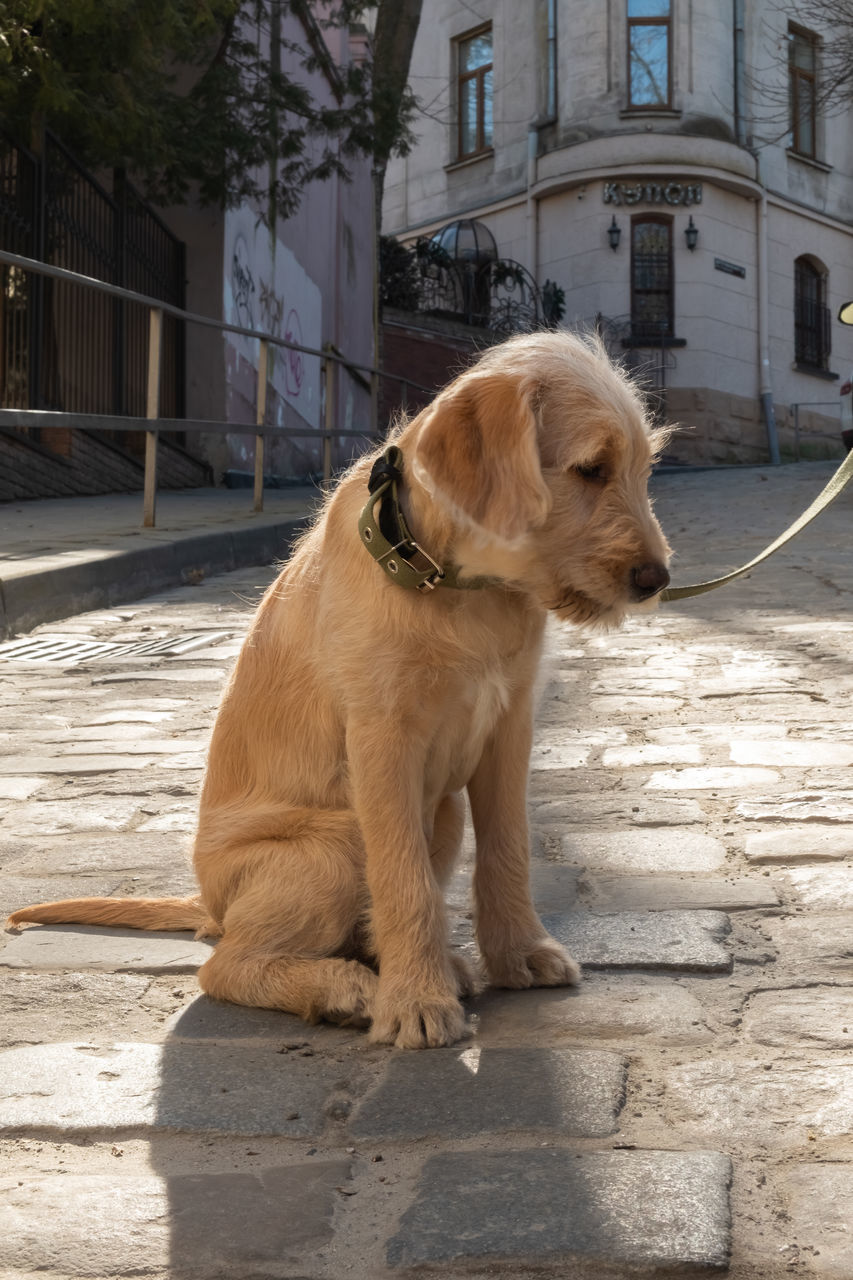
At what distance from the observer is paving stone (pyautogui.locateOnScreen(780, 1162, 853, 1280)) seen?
176 centimetres

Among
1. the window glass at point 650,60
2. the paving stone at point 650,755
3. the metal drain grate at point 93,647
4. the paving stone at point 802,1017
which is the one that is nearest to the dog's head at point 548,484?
the paving stone at point 802,1017

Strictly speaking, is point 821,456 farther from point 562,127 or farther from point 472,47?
point 472,47

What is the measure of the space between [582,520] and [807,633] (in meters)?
4.73

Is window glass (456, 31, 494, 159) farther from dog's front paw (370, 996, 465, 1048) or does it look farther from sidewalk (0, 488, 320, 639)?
dog's front paw (370, 996, 465, 1048)

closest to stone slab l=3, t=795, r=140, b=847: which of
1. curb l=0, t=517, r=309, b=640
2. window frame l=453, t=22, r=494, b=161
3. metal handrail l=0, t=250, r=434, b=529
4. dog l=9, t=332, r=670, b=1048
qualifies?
dog l=9, t=332, r=670, b=1048

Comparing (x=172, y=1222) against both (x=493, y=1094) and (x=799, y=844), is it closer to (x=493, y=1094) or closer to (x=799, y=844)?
(x=493, y=1094)

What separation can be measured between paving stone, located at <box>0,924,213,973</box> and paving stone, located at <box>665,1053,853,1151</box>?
1173 millimetres

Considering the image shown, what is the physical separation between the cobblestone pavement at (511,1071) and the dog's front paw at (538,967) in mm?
48

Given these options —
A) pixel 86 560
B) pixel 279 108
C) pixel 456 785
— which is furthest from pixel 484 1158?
pixel 279 108

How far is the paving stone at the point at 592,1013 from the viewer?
2.57m

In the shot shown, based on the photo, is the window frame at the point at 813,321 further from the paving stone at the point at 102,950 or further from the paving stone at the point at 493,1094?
the paving stone at the point at 493,1094

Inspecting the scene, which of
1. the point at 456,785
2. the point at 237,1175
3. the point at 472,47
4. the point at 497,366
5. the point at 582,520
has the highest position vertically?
the point at 472,47

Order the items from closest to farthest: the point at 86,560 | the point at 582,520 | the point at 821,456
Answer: the point at 582,520, the point at 86,560, the point at 821,456

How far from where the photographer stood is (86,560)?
812cm
